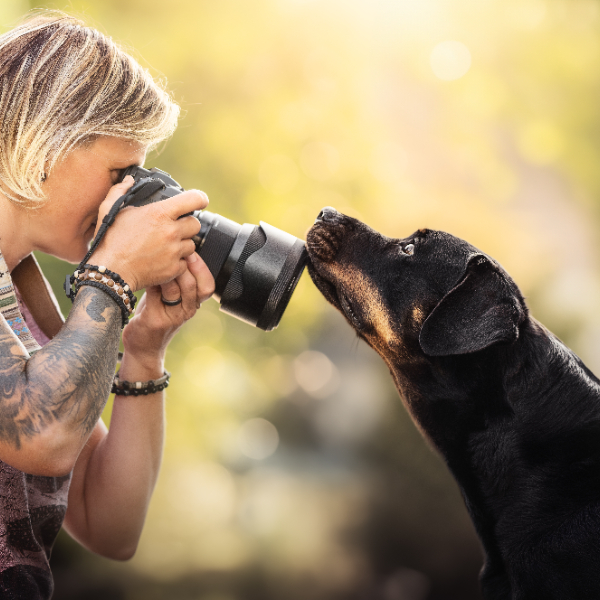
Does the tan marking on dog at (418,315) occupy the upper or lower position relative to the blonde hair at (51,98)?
lower

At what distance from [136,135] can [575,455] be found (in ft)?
3.61

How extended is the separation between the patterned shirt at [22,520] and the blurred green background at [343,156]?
5.66ft

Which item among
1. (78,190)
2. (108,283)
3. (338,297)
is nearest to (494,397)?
(338,297)

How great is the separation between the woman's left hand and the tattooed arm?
0.31 metres

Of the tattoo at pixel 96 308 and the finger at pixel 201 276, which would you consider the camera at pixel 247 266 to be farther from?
the tattoo at pixel 96 308

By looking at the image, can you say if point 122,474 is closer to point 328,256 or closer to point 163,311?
point 163,311

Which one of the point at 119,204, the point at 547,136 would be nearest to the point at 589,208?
the point at 547,136

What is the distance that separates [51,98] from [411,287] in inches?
34.9

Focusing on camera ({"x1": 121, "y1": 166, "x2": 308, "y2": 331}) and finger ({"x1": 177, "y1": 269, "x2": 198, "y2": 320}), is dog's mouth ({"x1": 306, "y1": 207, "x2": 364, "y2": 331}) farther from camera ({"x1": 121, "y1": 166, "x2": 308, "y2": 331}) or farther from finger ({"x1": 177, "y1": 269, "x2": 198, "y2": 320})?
finger ({"x1": 177, "y1": 269, "x2": 198, "y2": 320})

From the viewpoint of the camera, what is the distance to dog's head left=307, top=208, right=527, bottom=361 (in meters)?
1.17

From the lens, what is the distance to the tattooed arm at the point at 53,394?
78 cm

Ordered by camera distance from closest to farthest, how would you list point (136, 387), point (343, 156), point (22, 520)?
point (22, 520)
point (136, 387)
point (343, 156)

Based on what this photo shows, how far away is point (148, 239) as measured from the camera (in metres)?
0.98

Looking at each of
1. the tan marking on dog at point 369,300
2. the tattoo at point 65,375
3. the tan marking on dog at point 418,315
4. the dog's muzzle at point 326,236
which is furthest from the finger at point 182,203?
the tan marking on dog at point 418,315
